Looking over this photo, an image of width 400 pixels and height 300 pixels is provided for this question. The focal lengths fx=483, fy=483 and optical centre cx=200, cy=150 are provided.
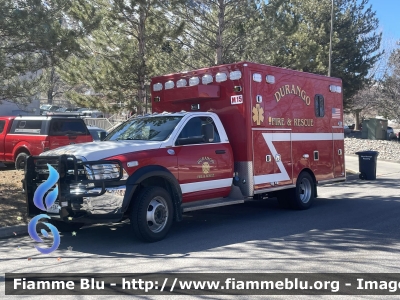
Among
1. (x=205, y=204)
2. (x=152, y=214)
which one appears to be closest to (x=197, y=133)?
(x=205, y=204)

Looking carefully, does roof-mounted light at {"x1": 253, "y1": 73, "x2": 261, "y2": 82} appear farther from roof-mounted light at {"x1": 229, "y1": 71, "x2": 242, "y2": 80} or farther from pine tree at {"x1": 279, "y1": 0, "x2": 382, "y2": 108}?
pine tree at {"x1": 279, "y1": 0, "x2": 382, "y2": 108}

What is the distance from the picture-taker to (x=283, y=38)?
1662 cm

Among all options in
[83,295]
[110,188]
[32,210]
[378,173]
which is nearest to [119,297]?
[83,295]

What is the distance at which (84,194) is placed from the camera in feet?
23.7

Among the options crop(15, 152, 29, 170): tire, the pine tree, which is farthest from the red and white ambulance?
the pine tree

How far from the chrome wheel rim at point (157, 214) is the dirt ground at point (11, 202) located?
2.78m

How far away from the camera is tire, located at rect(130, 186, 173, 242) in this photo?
24.8 feet

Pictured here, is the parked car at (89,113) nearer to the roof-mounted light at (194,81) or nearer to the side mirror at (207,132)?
the roof-mounted light at (194,81)

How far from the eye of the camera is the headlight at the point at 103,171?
7.29 metres

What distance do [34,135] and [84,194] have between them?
9.05m

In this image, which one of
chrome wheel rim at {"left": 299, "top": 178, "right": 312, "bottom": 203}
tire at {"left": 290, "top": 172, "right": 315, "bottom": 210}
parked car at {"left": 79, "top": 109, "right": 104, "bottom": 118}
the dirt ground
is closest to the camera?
→ the dirt ground

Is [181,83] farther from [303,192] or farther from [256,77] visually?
[303,192]

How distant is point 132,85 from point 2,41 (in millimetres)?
5682

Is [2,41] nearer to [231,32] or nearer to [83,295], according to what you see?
[83,295]
